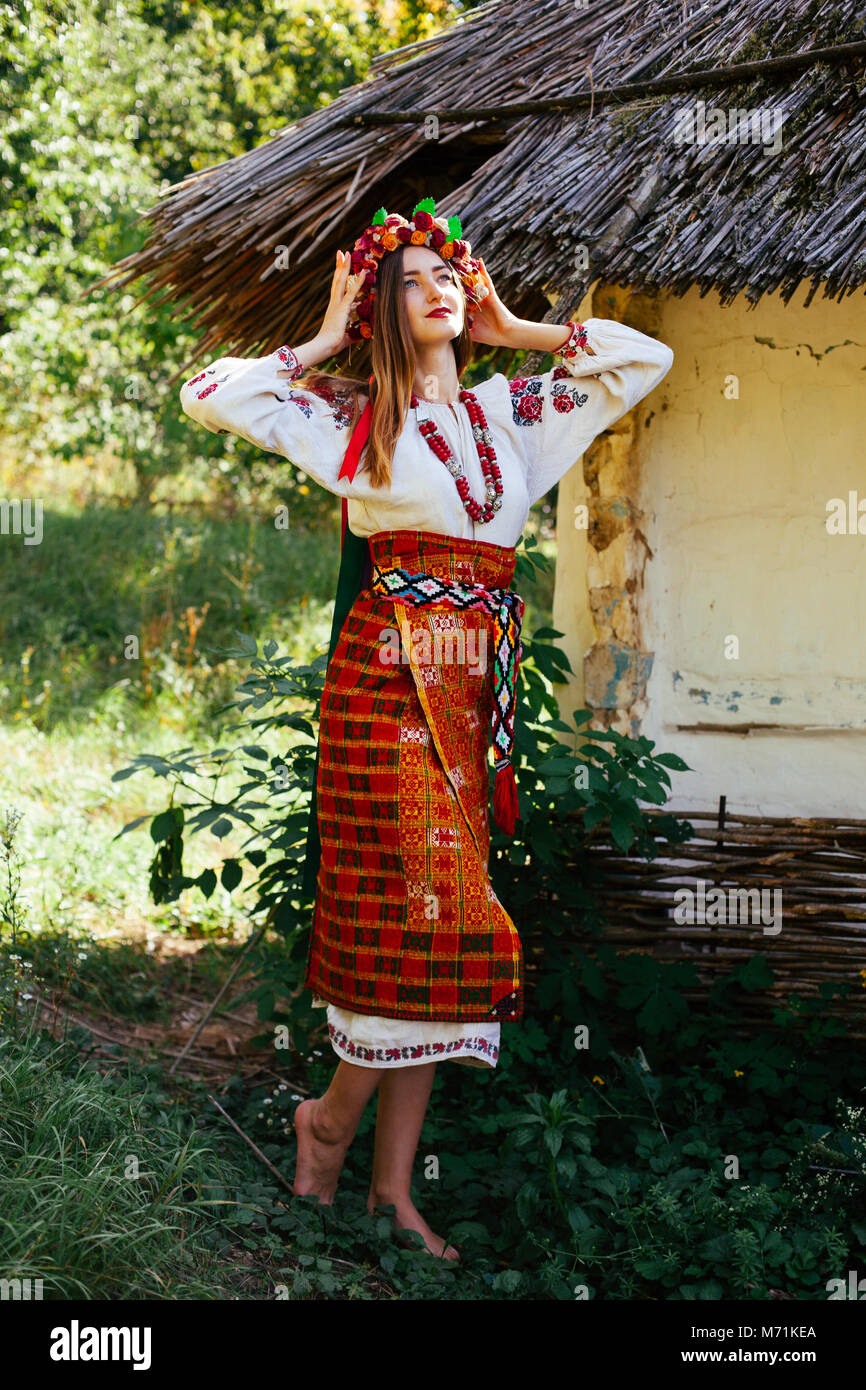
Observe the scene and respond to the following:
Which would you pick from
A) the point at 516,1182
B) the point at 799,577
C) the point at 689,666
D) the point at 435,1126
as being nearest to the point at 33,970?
the point at 435,1126

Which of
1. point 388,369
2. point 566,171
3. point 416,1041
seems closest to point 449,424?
point 388,369

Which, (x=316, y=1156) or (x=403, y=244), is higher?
(x=403, y=244)

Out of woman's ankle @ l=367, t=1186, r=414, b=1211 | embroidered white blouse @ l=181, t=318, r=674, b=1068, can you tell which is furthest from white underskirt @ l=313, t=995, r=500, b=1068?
woman's ankle @ l=367, t=1186, r=414, b=1211

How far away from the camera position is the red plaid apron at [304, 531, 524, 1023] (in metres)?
2.50

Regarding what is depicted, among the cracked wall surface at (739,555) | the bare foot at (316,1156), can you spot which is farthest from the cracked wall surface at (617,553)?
the bare foot at (316,1156)

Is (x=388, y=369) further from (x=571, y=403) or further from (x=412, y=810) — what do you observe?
(x=412, y=810)

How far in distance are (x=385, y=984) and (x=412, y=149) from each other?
250 cm

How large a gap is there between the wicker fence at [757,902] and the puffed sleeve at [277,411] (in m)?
1.58

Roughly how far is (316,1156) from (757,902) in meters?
1.49

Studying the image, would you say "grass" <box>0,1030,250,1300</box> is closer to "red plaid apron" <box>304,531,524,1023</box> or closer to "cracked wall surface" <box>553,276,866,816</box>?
"red plaid apron" <box>304,531,524,1023</box>

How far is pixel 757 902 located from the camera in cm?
353

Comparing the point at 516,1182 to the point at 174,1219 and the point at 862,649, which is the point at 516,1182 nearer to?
the point at 174,1219

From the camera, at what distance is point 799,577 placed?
3.57 m

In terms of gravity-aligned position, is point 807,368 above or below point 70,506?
below
